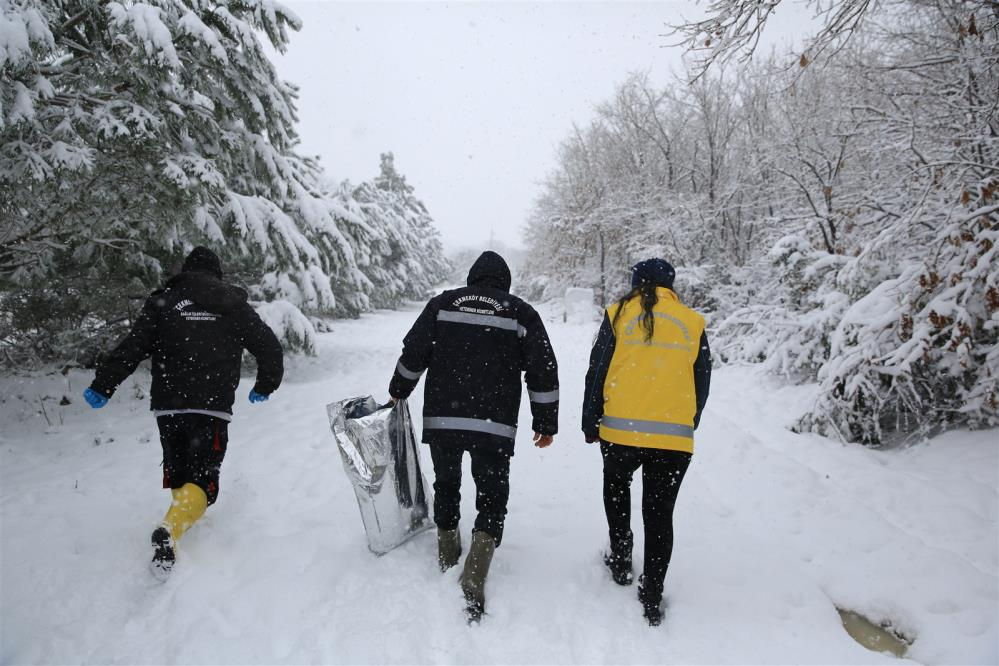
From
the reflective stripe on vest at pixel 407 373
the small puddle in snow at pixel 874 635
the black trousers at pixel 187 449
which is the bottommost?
the small puddle in snow at pixel 874 635

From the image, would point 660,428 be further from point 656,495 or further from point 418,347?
point 418,347

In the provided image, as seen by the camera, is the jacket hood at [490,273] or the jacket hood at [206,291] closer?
the jacket hood at [490,273]

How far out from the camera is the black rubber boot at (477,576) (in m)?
2.50

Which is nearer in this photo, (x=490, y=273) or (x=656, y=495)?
(x=656, y=495)

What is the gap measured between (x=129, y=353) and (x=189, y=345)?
364mm

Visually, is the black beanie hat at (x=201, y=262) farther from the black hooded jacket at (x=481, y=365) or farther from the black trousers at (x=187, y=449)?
the black hooded jacket at (x=481, y=365)

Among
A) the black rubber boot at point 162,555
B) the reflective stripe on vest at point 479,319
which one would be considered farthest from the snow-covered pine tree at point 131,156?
the reflective stripe on vest at point 479,319

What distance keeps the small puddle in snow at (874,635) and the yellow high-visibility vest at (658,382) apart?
1.45 metres

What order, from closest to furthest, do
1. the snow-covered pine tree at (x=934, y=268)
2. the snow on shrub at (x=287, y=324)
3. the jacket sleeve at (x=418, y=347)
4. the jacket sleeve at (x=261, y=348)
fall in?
the jacket sleeve at (x=418, y=347) < the jacket sleeve at (x=261, y=348) < the snow-covered pine tree at (x=934, y=268) < the snow on shrub at (x=287, y=324)

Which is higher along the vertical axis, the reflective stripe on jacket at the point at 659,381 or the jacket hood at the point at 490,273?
the jacket hood at the point at 490,273

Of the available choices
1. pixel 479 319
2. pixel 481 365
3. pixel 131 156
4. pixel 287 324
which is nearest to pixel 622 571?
→ pixel 481 365

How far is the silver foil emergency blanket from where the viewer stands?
112 inches

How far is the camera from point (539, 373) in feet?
8.72

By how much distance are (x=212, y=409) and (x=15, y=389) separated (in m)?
5.25
